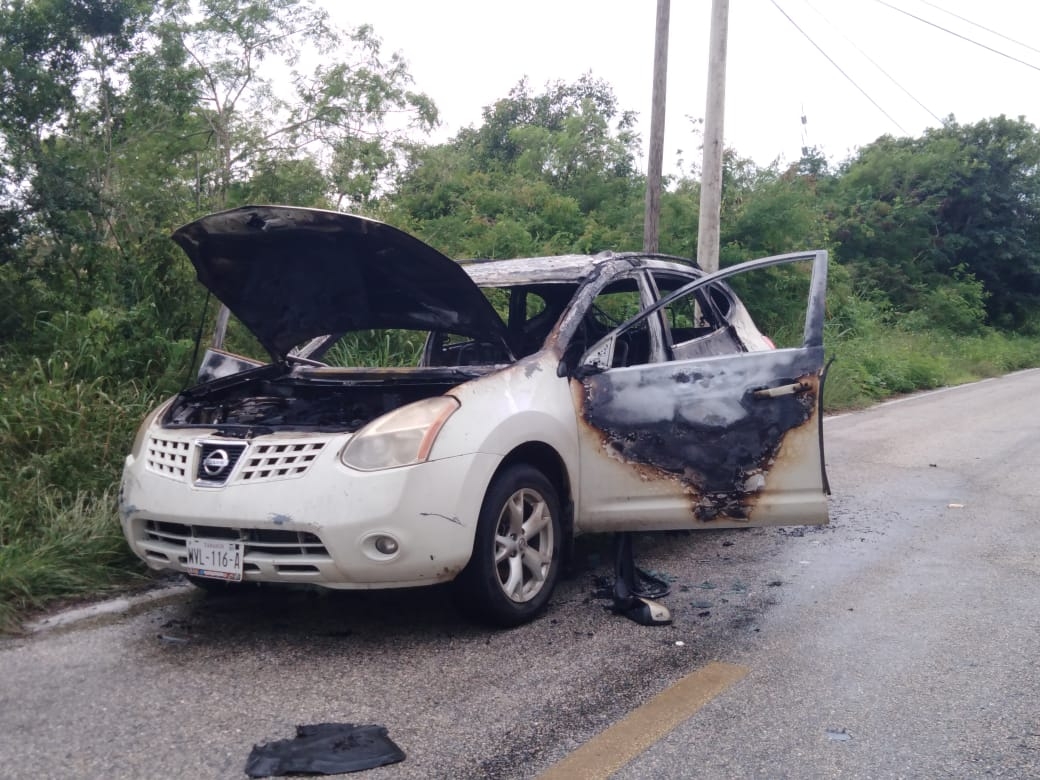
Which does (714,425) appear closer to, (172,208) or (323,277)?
(323,277)

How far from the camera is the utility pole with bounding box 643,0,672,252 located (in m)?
12.4

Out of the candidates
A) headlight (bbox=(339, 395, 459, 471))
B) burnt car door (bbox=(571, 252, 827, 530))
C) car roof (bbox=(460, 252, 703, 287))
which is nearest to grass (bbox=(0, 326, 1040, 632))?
headlight (bbox=(339, 395, 459, 471))

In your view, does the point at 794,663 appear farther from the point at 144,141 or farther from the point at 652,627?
the point at 144,141

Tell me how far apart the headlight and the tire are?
410 millimetres

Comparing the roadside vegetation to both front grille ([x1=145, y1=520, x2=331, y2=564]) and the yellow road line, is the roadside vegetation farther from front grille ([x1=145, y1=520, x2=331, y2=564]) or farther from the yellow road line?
the yellow road line

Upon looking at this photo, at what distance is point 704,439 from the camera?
16.0 feet

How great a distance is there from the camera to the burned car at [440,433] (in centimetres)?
400

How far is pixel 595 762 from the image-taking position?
3150 millimetres

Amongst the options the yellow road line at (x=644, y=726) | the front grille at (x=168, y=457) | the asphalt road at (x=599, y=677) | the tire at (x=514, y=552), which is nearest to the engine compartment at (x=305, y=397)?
the front grille at (x=168, y=457)

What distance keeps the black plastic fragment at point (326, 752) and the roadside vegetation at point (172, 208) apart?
6.62 ft

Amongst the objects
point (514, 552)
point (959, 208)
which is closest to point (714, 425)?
point (514, 552)

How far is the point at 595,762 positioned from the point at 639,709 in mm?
482

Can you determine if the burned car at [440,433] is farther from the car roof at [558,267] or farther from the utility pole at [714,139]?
the utility pole at [714,139]

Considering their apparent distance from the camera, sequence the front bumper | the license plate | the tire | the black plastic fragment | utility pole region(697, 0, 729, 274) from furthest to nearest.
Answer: utility pole region(697, 0, 729, 274) → the tire → the license plate → the front bumper → the black plastic fragment
